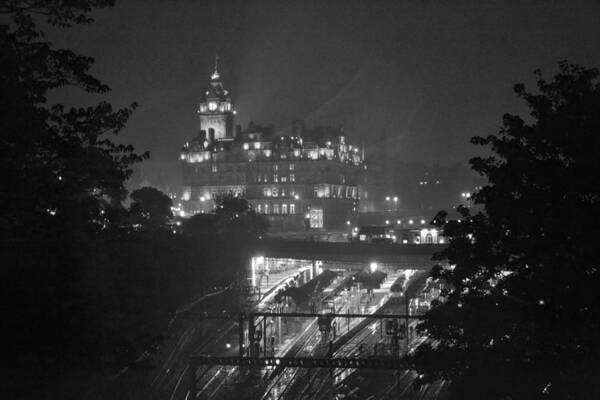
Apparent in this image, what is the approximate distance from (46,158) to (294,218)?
107664 millimetres

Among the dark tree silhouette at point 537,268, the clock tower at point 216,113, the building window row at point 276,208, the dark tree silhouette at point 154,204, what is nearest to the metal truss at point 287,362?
the dark tree silhouette at point 537,268

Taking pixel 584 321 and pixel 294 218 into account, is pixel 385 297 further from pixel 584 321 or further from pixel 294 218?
pixel 294 218

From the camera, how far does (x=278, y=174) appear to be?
128 metres

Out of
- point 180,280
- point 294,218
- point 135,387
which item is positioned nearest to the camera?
point 135,387

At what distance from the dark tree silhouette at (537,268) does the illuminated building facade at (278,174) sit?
10307 cm

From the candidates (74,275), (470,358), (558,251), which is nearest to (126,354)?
(74,275)

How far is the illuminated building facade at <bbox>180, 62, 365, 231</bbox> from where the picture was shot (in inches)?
4975

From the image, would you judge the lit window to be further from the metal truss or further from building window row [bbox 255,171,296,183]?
the metal truss

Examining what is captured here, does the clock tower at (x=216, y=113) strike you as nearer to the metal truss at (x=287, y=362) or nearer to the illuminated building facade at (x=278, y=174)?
the illuminated building facade at (x=278, y=174)

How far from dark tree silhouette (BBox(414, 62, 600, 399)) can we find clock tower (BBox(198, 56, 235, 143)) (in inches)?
4658

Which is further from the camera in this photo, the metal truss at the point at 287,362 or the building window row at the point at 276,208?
the building window row at the point at 276,208

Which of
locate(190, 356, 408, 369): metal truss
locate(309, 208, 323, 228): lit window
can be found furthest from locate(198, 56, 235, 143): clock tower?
locate(190, 356, 408, 369): metal truss

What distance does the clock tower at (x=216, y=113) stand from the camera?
137 m

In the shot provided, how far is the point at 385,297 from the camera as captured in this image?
56.9 metres
